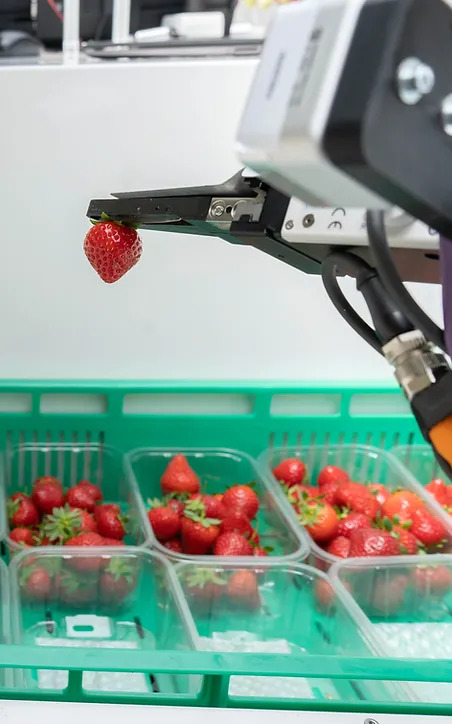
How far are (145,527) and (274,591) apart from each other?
20 centimetres

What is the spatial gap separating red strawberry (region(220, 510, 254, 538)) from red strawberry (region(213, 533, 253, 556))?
0.03 metres

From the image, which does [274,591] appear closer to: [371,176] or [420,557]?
[420,557]

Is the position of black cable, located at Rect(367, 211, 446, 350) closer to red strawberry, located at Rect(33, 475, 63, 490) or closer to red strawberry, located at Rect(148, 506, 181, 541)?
red strawberry, located at Rect(148, 506, 181, 541)

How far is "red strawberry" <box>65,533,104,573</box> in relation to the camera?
1073 millimetres

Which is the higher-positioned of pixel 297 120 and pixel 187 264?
pixel 297 120

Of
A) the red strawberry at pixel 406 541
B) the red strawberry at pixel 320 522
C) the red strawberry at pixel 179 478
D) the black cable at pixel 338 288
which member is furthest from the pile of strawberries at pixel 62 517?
the black cable at pixel 338 288

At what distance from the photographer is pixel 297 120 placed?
279 mm

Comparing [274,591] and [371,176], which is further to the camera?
[274,591]

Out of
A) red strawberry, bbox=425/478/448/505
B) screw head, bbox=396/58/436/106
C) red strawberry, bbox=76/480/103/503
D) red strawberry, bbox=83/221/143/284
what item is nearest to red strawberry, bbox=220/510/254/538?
red strawberry, bbox=76/480/103/503

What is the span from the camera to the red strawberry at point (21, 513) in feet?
3.94

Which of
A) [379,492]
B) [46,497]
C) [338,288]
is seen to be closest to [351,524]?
[379,492]

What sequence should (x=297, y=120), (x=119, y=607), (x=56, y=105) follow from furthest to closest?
1. (x=56, y=105)
2. (x=119, y=607)
3. (x=297, y=120)

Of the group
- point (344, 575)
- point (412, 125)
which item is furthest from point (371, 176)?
point (344, 575)

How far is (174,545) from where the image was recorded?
123 centimetres
